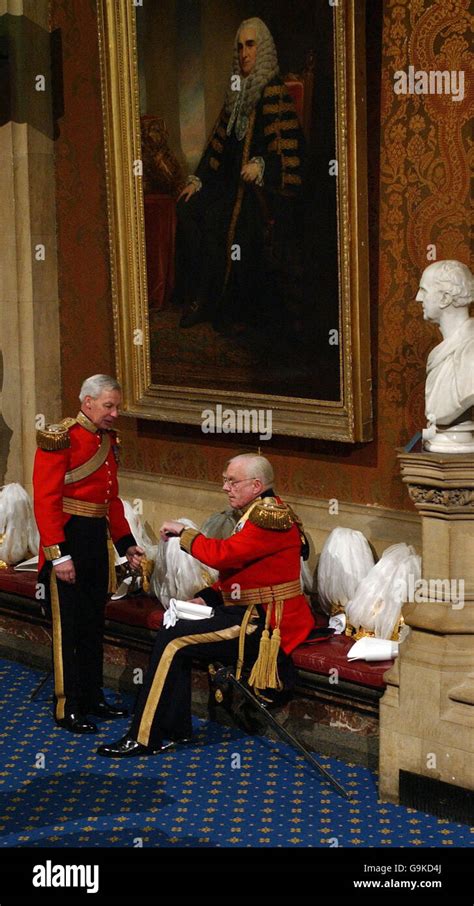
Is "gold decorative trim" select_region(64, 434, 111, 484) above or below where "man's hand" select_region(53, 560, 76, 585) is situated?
above

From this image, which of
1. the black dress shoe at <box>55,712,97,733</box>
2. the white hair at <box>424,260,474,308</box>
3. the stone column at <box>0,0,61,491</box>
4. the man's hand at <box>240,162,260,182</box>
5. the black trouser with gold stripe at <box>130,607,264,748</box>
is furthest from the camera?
the stone column at <box>0,0,61,491</box>

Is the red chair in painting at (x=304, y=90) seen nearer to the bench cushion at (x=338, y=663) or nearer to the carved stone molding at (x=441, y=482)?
the carved stone molding at (x=441, y=482)

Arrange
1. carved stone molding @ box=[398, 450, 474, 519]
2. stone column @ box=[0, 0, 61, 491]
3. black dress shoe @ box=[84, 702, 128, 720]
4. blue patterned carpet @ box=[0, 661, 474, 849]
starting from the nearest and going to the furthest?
blue patterned carpet @ box=[0, 661, 474, 849] < carved stone molding @ box=[398, 450, 474, 519] < black dress shoe @ box=[84, 702, 128, 720] < stone column @ box=[0, 0, 61, 491]

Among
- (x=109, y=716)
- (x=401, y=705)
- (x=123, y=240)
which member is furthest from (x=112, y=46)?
(x=401, y=705)

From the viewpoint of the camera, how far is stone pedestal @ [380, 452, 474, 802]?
6.01m

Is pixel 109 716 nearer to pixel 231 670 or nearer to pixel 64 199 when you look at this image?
pixel 231 670

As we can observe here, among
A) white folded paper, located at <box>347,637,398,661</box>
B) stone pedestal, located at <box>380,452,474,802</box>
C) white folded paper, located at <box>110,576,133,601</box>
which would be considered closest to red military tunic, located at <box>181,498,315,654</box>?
white folded paper, located at <box>347,637,398,661</box>

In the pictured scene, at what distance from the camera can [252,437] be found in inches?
320

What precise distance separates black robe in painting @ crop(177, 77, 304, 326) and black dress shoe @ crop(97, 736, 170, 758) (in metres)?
2.37

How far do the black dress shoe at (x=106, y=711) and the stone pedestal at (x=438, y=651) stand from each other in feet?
5.31

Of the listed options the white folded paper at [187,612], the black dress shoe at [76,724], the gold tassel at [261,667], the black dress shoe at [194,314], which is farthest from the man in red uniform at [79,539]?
the black dress shoe at [194,314]

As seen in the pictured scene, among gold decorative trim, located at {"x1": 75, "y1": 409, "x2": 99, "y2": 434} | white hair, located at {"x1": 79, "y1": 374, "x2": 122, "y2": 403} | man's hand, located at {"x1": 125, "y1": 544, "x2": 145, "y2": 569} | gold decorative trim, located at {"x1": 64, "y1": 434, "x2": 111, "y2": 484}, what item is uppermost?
white hair, located at {"x1": 79, "y1": 374, "x2": 122, "y2": 403}

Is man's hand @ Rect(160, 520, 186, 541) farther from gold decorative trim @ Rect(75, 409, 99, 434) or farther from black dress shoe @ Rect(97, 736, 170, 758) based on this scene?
black dress shoe @ Rect(97, 736, 170, 758)

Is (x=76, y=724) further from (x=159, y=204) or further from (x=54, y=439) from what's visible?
(x=159, y=204)
